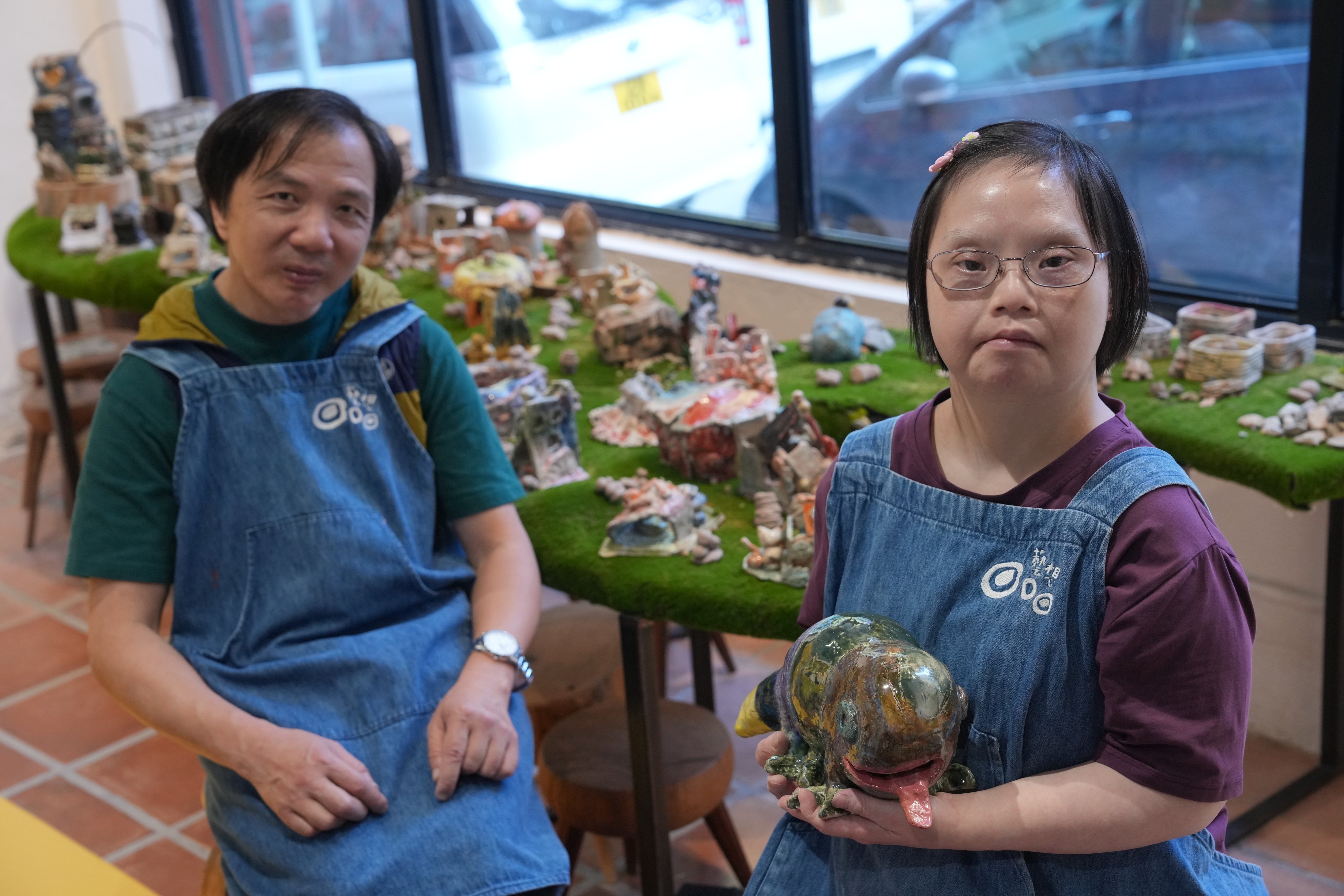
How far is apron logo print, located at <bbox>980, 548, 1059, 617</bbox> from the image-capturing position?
117 cm

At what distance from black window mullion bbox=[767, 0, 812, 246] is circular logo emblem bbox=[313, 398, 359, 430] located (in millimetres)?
2148

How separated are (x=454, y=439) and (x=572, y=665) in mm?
887

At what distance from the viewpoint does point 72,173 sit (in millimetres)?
4301

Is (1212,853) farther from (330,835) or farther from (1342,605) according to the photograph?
(1342,605)

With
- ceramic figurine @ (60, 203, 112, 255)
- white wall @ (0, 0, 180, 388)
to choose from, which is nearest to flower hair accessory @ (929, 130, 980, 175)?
ceramic figurine @ (60, 203, 112, 255)

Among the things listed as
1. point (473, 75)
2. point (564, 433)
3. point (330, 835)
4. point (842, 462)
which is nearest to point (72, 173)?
point (473, 75)

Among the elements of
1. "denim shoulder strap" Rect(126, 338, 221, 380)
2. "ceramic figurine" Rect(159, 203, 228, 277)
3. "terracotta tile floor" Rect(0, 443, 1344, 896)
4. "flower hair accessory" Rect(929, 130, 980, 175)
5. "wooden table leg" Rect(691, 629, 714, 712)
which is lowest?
"terracotta tile floor" Rect(0, 443, 1344, 896)

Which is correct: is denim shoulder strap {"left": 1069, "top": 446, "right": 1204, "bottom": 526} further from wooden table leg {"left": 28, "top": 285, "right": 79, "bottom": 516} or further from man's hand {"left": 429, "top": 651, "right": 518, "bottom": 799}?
wooden table leg {"left": 28, "top": 285, "right": 79, "bottom": 516}

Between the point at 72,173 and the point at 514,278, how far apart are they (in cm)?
196

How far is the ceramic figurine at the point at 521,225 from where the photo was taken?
3604 millimetres

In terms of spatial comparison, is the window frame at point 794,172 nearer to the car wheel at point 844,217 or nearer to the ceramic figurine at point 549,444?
the car wheel at point 844,217

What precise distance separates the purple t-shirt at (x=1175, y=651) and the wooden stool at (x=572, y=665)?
1539 millimetres

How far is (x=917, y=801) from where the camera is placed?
3.72 ft

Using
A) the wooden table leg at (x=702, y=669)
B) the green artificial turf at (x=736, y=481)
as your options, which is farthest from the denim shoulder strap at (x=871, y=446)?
the wooden table leg at (x=702, y=669)
